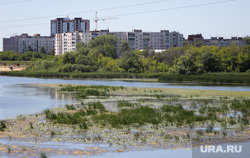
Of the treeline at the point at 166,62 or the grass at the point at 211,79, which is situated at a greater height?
the treeline at the point at 166,62

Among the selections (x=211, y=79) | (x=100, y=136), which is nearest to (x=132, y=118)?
(x=100, y=136)

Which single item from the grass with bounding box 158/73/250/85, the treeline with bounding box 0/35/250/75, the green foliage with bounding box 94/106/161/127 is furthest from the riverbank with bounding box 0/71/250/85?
the green foliage with bounding box 94/106/161/127

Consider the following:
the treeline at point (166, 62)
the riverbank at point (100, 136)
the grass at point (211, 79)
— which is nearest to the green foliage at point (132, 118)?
the riverbank at point (100, 136)

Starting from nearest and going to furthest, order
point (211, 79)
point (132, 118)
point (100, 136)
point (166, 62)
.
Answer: point (100, 136) < point (132, 118) < point (211, 79) < point (166, 62)

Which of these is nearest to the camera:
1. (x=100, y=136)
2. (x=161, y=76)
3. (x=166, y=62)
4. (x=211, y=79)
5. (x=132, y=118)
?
(x=100, y=136)

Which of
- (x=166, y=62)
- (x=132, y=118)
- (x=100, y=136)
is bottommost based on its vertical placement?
(x=100, y=136)

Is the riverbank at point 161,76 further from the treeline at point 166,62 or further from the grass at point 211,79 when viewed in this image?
the treeline at point 166,62

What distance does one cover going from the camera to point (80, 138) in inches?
751

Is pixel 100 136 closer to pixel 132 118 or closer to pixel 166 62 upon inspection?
pixel 132 118

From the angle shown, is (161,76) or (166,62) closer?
(161,76)

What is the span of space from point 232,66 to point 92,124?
96787 millimetres

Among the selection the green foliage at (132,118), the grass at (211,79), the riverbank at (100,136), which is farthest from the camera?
the grass at (211,79)

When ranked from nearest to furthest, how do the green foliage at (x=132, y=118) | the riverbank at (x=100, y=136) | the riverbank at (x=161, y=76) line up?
the riverbank at (x=100, y=136), the green foliage at (x=132, y=118), the riverbank at (x=161, y=76)

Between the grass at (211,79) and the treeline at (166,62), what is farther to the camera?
the treeline at (166,62)
